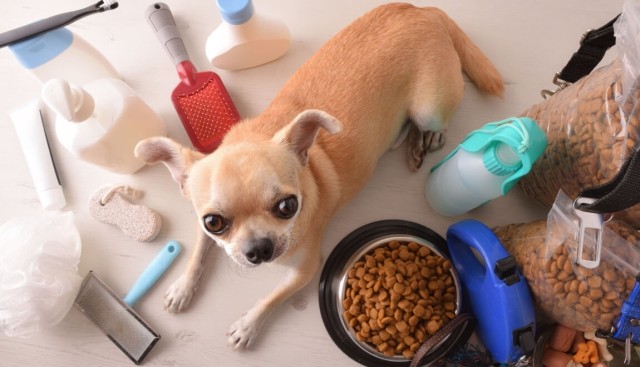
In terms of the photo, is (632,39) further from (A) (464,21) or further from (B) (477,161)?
(A) (464,21)

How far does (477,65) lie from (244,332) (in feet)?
2.85

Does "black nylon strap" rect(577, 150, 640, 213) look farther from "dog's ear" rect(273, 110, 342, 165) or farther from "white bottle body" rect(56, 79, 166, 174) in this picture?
"white bottle body" rect(56, 79, 166, 174)

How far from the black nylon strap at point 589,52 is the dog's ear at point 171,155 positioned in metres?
0.80

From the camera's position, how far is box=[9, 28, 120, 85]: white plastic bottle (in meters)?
0.93

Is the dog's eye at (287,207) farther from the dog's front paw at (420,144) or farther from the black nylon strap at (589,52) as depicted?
the black nylon strap at (589,52)

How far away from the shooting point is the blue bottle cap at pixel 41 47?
3.01ft

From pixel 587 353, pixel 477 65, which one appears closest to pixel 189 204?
pixel 477 65

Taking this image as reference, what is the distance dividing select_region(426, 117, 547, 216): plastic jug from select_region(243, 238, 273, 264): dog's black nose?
1.47ft

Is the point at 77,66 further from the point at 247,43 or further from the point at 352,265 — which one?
the point at 352,265

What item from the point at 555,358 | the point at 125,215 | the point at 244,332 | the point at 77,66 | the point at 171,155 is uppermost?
the point at 77,66

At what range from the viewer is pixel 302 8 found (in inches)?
49.1

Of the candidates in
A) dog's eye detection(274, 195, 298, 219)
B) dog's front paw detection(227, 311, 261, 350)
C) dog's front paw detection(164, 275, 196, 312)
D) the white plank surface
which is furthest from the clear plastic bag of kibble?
dog's front paw detection(164, 275, 196, 312)

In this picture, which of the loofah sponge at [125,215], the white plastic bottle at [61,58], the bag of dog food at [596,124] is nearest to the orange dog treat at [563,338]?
the bag of dog food at [596,124]

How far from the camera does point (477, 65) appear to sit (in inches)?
43.3
